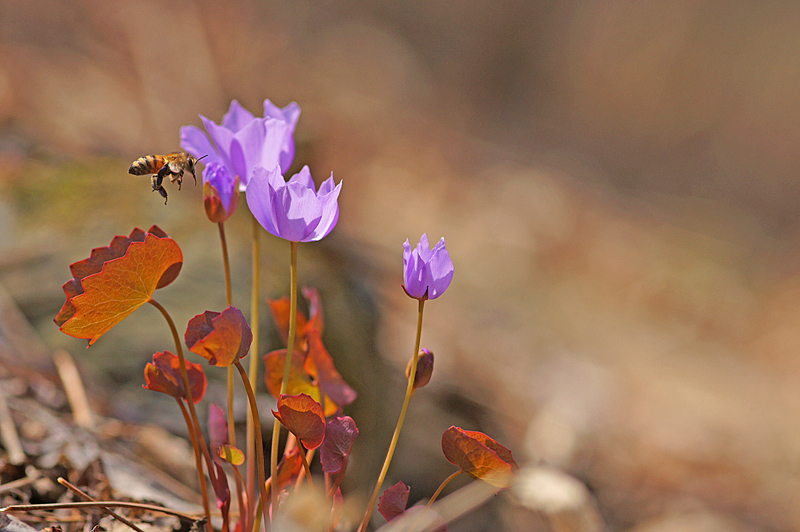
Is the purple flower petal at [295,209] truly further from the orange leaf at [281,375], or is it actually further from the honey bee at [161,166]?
the orange leaf at [281,375]

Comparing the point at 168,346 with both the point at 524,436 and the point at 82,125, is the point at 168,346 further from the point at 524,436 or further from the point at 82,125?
the point at 82,125

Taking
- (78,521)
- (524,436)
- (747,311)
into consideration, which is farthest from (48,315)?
(747,311)

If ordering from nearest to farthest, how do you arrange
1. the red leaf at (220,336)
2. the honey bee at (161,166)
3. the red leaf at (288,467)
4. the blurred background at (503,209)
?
the red leaf at (220,336), the honey bee at (161,166), the red leaf at (288,467), the blurred background at (503,209)

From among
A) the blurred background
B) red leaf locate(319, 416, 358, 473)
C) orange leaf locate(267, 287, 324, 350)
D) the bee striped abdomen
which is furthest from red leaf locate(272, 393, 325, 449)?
the blurred background

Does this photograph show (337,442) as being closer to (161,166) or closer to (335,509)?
(335,509)

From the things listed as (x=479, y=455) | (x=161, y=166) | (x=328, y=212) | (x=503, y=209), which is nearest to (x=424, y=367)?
(x=479, y=455)

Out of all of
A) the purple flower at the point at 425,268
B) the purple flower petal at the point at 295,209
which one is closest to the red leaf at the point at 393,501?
the purple flower at the point at 425,268
